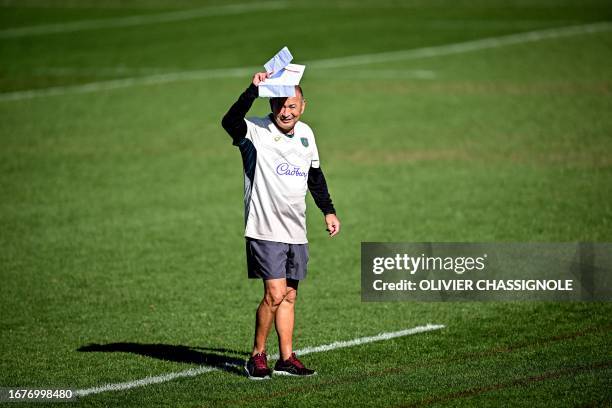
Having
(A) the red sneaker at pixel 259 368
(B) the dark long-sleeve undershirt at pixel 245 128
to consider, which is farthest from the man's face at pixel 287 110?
(A) the red sneaker at pixel 259 368

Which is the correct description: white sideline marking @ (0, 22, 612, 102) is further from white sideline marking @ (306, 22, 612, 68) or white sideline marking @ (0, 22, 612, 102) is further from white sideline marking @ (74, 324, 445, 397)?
white sideline marking @ (74, 324, 445, 397)

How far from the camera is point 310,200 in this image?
18172mm

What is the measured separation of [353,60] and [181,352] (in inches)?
875

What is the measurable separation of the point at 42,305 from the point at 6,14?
3034 centimetres

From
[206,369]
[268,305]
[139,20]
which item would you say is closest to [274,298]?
[268,305]

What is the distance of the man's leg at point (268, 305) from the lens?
871 cm

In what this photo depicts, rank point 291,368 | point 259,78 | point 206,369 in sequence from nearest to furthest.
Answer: point 259,78
point 291,368
point 206,369

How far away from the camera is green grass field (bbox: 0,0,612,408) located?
9477mm

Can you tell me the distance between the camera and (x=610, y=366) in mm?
9000

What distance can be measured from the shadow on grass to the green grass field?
0.14ft

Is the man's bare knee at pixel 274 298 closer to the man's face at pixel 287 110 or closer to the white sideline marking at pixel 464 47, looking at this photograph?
the man's face at pixel 287 110

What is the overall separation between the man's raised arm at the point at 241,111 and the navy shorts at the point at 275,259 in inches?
31.3

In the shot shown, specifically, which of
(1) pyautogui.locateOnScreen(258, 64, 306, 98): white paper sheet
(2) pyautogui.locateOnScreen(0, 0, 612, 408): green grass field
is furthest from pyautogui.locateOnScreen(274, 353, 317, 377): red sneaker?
(1) pyautogui.locateOnScreen(258, 64, 306, 98): white paper sheet

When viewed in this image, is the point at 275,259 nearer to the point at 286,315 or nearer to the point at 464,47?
the point at 286,315
